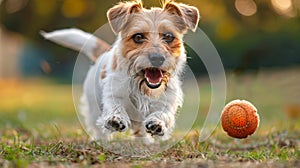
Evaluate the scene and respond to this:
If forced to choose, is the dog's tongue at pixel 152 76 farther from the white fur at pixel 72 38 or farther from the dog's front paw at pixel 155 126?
the white fur at pixel 72 38

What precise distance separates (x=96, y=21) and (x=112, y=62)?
1544 cm

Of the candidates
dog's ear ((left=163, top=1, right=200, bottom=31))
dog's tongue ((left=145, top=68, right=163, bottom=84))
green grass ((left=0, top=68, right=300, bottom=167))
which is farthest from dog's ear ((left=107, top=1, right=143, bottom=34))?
green grass ((left=0, top=68, right=300, bottom=167))

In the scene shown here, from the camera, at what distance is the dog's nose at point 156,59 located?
4727 mm

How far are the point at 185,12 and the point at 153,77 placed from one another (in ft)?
2.83

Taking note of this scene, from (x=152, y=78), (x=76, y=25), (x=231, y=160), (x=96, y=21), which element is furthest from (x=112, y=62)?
(x=76, y=25)

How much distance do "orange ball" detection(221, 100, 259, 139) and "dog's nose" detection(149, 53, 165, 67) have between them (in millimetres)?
874

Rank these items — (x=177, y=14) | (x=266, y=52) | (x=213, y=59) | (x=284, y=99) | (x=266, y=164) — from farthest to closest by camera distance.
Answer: (x=266, y=52)
(x=284, y=99)
(x=213, y=59)
(x=177, y=14)
(x=266, y=164)

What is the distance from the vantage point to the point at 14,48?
2525 cm

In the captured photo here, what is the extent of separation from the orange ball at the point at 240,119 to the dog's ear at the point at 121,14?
1309mm

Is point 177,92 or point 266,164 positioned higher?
point 177,92

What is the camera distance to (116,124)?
477 centimetres

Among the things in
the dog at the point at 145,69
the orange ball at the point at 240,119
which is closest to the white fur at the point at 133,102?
the dog at the point at 145,69

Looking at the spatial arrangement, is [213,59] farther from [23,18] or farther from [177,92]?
[23,18]

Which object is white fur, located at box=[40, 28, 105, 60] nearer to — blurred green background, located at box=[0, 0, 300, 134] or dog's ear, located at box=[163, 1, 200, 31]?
blurred green background, located at box=[0, 0, 300, 134]
